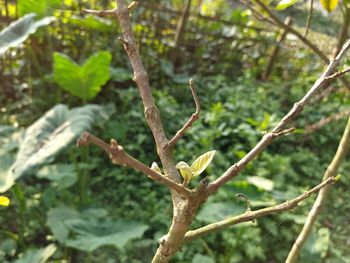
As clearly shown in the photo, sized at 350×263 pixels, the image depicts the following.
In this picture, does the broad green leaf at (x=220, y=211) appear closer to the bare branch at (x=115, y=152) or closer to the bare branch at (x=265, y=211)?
the bare branch at (x=265, y=211)

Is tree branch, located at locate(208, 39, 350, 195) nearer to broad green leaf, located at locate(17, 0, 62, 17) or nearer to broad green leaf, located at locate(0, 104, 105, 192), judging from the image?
broad green leaf, located at locate(0, 104, 105, 192)

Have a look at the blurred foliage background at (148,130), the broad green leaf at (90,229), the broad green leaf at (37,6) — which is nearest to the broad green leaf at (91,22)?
the blurred foliage background at (148,130)

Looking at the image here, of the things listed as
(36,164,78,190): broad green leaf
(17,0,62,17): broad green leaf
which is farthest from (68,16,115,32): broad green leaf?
(36,164,78,190): broad green leaf

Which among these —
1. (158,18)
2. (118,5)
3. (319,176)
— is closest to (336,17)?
(158,18)

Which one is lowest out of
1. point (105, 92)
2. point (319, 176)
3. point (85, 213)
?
point (319, 176)

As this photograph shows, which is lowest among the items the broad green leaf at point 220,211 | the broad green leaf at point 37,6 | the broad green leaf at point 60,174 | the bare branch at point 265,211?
the broad green leaf at point 220,211

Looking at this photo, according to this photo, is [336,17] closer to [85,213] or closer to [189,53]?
[189,53]

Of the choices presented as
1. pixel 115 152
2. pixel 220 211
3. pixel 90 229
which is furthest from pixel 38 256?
pixel 115 152
